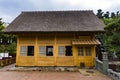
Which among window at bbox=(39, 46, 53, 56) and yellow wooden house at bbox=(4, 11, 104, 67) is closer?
yellow wooden house at bbox=(4, 11, 104, 67)

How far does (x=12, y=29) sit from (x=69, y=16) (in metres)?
6.65

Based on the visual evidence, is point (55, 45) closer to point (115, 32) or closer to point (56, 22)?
point (56, 22)

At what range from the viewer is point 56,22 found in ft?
73.9

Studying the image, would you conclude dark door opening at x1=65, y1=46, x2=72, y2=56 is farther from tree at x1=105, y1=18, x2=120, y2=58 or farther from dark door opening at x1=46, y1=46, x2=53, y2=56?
tree at x1=105, y1=18, x2=120, y2=58

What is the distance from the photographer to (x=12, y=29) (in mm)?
21062

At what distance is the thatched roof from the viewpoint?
68.4 feet

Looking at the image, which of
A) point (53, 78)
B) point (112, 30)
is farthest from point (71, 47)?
point (112, 30)

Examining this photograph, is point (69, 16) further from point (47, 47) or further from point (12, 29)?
point (12, 29)

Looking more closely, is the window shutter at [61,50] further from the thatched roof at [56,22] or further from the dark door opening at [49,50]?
the thatched roof at [56,22]

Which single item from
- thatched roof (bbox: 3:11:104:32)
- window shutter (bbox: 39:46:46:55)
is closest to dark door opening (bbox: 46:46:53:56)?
window shutter (bbox: 39:46:46:55)

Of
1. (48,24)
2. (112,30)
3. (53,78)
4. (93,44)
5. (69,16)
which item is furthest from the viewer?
(69,16)

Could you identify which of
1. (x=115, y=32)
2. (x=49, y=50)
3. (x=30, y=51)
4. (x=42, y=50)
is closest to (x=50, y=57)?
(x=49, y=50)

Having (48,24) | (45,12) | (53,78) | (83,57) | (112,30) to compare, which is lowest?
(53,78)

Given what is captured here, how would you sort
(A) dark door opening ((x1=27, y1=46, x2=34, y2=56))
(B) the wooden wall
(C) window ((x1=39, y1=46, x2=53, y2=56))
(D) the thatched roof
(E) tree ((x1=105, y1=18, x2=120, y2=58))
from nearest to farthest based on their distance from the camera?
1. (E) tree ((x1=105, y1=18, x2=120, y2=58))
2. (D) the thatched roof
3. (B) the wooden wall
4. (C) window ((x1=39, y1=46, x2=53, y2=56))
5. (A) dark door opening ((x1=27, y1=46, x2=34, y2=56))
